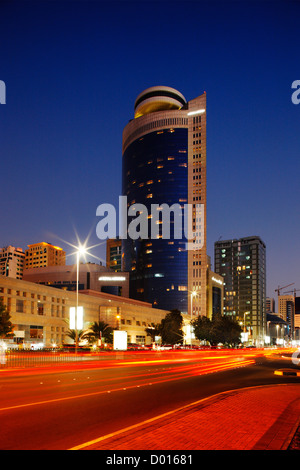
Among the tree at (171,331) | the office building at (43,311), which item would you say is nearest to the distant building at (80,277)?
the office building at (43,311)

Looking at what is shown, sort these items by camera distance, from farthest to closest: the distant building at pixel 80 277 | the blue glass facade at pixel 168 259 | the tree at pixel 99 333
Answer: the blue glass facade at pixel 168 259 → the distant building at pixel 80 277 → the tree at pixel 99 333

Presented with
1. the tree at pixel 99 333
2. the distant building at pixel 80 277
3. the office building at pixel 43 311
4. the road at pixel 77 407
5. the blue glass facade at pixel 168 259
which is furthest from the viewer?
the blue glass facade at pixel 168 259

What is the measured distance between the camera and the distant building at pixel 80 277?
186000 mm

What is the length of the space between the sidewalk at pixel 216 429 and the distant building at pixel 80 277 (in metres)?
173

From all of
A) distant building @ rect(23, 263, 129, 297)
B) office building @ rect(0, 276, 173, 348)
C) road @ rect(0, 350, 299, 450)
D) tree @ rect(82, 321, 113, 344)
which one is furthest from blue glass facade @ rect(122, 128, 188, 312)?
road @ rect(0, 350, 299, 450)

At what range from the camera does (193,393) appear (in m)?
17.8

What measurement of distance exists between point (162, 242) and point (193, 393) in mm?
175550

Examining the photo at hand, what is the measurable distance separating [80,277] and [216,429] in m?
182

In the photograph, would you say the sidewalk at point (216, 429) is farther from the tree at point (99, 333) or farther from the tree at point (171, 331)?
the tree at point (171, 331)

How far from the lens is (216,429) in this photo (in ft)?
33.3

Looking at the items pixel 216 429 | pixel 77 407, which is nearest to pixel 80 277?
pixel 77 407

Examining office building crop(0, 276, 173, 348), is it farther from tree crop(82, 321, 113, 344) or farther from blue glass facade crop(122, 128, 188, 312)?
blue glass facade crop(122, 128, 188, 312)
